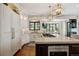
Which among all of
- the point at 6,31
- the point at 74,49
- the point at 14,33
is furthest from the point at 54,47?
the point at 14,33

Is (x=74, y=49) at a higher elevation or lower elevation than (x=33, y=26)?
lower

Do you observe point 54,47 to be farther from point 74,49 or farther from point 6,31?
point 6,31

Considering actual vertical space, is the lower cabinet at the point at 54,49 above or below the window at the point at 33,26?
below

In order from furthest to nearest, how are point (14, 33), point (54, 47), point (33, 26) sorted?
point (33, 26)
point (14, 33)
point (54, 47)

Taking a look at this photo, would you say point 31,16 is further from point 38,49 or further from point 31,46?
point 38,49

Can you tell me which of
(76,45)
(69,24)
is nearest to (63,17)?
(69,24)

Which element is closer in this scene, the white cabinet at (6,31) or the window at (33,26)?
the white cabinet at (6,31)

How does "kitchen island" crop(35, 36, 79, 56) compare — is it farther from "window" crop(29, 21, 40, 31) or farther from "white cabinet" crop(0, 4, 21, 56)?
"window" crop(29, 21, 40, 31)

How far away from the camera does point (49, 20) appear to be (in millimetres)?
7520

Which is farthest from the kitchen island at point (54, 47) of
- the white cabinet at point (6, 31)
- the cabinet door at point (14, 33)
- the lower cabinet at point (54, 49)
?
the cabinet door at point (14, 33)

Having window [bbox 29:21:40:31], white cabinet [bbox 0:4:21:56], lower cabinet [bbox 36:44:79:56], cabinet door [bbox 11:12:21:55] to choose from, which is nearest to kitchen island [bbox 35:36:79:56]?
lower cabinet [bbox 36:44:79:56]

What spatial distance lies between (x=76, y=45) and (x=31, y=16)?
5.39 m

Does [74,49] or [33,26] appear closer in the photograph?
[74,49]

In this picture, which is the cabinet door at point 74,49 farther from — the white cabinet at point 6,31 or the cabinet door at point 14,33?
the cabinet door at point 14,33
